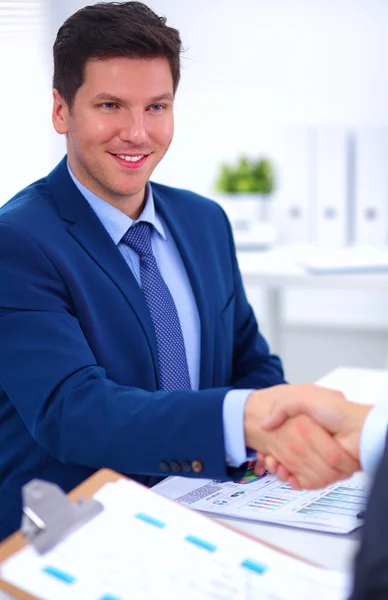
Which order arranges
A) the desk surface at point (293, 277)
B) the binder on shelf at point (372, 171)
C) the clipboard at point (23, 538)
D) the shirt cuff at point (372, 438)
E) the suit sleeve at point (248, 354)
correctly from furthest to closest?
1. the binder on shelf at point (372, 171)
2. the desk surface at point (293, 277)
3. the suit sleeve at point (248, 354)
4. the shirt cuff at point (372, 438)
5. the clipboard at point (23, 538)

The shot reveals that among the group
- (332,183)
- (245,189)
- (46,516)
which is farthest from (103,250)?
(245,189)

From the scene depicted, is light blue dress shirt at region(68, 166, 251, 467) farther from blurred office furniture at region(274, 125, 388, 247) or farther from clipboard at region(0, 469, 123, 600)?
blurred office furniture at region(274, 125, 388, 247)

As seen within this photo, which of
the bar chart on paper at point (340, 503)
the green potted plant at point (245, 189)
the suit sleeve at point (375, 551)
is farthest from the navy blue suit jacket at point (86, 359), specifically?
the green potted plant at point (245, 189)

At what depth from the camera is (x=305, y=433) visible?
1.16 m

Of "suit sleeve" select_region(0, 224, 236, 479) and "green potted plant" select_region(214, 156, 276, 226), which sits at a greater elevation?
"green potted plant" select_region(214, 156, 276, 226)

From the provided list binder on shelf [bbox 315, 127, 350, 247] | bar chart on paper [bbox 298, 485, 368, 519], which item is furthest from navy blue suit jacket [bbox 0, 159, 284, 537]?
binder on shelf [bbox 315, 127, 350, 247]

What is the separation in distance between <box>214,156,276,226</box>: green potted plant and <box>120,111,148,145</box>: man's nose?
190 cm

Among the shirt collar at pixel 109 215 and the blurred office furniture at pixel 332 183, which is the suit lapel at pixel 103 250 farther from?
the blurred office furniture at pixel 332 183

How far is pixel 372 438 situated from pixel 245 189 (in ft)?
8.05

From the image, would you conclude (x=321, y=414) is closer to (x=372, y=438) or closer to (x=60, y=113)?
(x=372, y=438)

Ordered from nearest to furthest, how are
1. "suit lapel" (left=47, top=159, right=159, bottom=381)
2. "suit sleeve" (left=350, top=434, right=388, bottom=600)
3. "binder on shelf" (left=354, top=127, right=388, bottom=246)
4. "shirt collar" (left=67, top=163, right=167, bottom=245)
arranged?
"suit sleeve" (left=350, top=434, right=388, bottom=600), "suit lapel" (left=47, top=159, right=159, bottom=381), "shirt collar" (left=67, top=163, right=167, bottom=245), "binder on shelf" (left=354, top=127, right=388, bottom=246)

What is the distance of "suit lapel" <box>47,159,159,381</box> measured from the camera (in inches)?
55.2

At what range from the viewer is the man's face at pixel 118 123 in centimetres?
146

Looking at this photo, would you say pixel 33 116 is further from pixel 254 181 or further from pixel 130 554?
pixel 130 554
